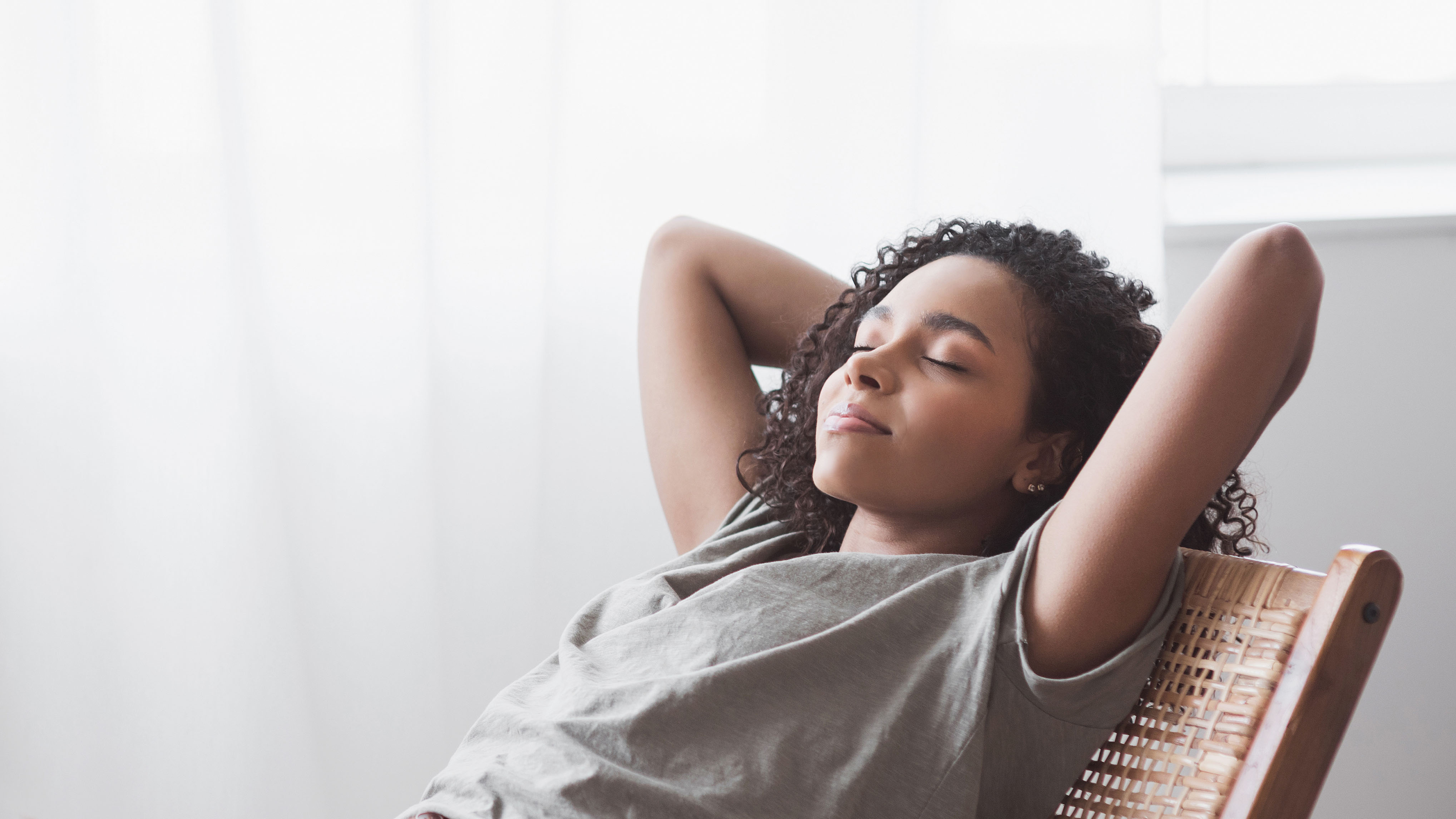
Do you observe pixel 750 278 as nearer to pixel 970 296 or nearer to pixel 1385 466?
pixel 970 296

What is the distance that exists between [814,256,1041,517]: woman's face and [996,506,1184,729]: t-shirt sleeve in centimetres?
10

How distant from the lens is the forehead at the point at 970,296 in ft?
2.97

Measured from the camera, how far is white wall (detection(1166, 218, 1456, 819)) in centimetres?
157

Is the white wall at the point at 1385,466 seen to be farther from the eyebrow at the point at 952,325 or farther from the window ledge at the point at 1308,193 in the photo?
the eyebrow at the point at 952,325

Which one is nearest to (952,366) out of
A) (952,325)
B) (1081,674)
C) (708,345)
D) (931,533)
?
(952,325)

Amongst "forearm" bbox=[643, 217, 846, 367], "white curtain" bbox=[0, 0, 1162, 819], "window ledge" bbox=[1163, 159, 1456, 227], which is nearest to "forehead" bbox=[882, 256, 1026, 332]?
"forearm" bbox=[643, 217, 846, 367]

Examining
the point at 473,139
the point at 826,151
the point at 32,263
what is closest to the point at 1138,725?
the point at 826,151

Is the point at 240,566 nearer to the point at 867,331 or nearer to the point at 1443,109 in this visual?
the point at 867,331

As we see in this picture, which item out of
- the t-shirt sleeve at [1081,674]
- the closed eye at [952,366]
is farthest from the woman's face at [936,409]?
the t-shirt sleeve at [1081,674]

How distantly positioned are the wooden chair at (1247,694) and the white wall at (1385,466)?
0.85 m

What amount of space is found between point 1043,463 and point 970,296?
14cm

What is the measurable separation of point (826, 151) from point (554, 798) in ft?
2.94

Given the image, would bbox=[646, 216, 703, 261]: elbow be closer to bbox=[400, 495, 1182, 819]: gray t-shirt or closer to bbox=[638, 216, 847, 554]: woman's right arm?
bbox=[638, 216, 847, 554]: woman's right arm

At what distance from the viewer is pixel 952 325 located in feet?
2.95
